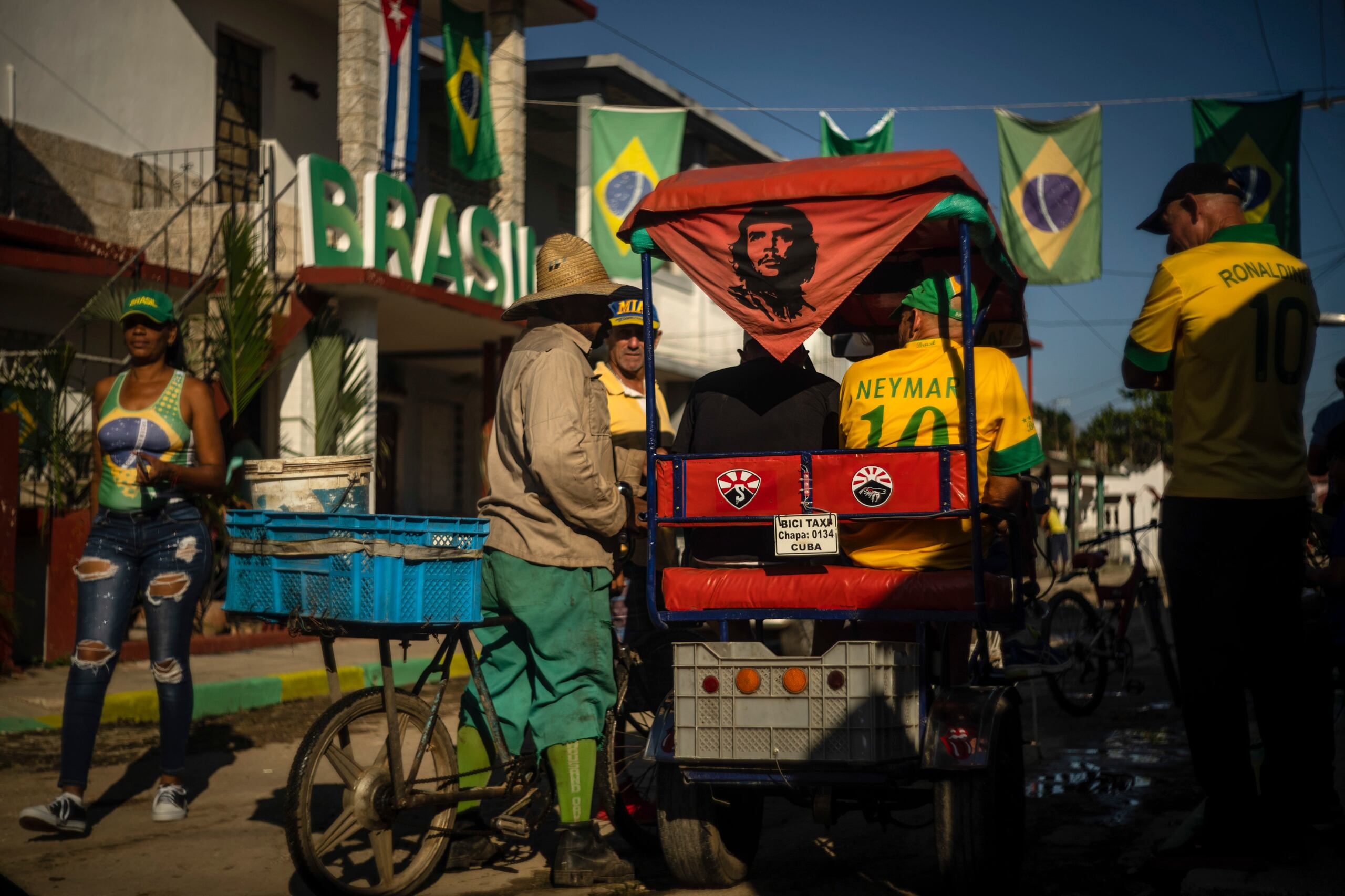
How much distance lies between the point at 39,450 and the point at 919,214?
8.21 m

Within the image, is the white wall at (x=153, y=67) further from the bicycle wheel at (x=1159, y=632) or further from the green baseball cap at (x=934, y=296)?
the bicycle wheel at (x=1159, y=632)

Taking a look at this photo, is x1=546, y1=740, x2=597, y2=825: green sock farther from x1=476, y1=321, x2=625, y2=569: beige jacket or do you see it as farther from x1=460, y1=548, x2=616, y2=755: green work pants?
x1=476, y1=321, x2=625, y2=569: beige jacket

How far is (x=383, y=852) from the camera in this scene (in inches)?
162

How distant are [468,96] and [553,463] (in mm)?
12327

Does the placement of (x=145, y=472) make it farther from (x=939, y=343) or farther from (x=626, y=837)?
(x=939, y=343)

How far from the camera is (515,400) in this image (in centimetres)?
447

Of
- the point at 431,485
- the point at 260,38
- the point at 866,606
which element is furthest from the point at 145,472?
the point at 431,485

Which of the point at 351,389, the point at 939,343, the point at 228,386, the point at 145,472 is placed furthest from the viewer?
the point at 351,389

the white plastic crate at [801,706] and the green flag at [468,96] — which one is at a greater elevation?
the green flag at [468,96]

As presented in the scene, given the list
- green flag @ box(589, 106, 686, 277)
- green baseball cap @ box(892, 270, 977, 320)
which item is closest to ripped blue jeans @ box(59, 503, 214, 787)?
green baseball cap @ box(892, 270, 977, 320)

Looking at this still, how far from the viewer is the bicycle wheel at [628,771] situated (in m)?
4.72

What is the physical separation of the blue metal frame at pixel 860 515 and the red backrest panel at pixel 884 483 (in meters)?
0.02

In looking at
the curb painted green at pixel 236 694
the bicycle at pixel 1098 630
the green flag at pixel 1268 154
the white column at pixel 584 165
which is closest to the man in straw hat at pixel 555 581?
the curb painted green at pixel 236 694

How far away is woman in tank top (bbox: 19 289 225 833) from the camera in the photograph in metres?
5.18
